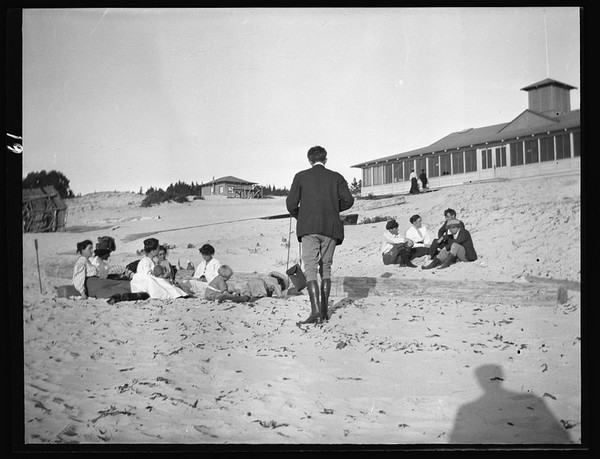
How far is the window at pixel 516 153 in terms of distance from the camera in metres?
6.21

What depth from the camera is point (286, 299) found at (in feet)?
20.6

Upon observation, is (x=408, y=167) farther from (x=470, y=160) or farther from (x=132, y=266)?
(x=132, y=266)

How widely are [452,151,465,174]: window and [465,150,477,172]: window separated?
0.14ft

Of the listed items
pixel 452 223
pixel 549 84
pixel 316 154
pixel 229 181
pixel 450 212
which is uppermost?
pixel 549 84

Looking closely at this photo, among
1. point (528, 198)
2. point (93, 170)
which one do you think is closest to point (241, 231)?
point (93, 170)

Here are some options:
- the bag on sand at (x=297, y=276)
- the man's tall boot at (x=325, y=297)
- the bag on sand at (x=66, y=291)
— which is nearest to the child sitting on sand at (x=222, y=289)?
the bag on sand at (x=297, y=276)

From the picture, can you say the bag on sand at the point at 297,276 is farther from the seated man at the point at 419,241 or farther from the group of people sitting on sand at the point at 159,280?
the seated man at the point at 419,241

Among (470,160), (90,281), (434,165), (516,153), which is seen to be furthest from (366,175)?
(90,281)

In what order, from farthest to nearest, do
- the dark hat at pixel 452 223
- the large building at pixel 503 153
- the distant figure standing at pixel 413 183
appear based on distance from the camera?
the distant figure standing at pixel 413 183 → the dark hat at pixel 452 223 → the large building at pixel 503 153

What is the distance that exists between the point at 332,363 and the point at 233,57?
10.4ft

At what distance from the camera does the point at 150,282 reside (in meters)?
6.31

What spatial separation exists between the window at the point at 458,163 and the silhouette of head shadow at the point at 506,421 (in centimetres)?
222

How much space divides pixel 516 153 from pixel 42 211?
480cm

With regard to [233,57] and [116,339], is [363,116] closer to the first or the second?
[233,57]
